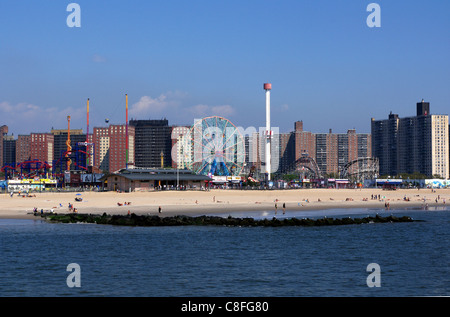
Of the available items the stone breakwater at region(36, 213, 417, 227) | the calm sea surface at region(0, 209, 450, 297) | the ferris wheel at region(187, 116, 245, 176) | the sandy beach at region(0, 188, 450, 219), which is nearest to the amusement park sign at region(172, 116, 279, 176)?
the ferris wheel at region(187, 116, 245, 176)

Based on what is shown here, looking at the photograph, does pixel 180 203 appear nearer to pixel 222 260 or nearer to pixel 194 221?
pixel 194 221

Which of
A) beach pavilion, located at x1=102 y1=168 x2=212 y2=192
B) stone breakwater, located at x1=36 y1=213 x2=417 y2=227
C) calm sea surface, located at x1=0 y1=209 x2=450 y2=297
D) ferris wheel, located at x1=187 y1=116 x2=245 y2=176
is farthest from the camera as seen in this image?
ferris wheel, located at x1=187 y1=116 x2=245 y2=176

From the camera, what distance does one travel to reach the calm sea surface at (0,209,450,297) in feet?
94.5

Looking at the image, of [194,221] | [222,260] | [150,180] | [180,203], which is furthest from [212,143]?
[222,260]

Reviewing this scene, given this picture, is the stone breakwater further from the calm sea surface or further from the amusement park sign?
the amusement park sign

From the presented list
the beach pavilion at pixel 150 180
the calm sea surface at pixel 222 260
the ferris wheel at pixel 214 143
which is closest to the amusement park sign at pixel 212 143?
the ferris wheel at pixel 214 143

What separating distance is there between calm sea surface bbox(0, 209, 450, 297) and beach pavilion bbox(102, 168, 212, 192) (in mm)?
50848

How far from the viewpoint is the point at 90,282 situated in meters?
30.5

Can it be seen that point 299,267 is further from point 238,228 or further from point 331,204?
point 331,204

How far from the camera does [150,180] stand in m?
114

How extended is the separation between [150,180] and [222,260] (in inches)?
3079
